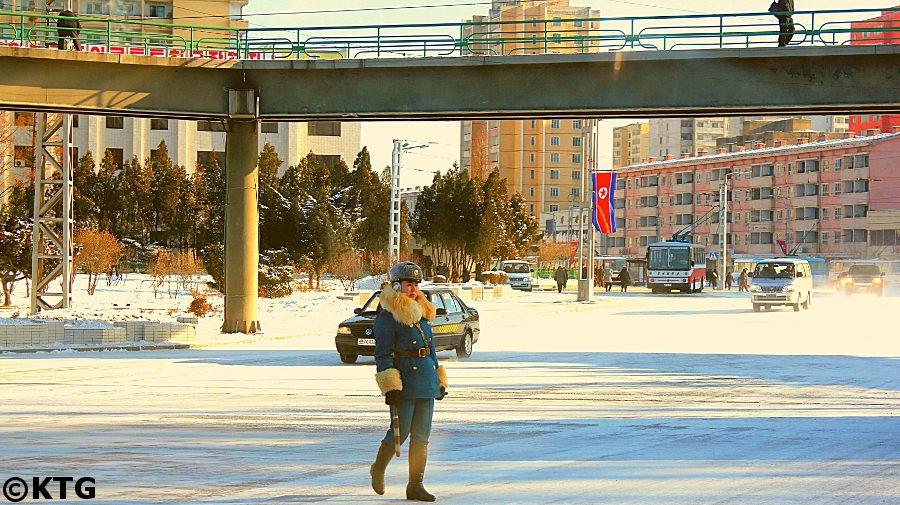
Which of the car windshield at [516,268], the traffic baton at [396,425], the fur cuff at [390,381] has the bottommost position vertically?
the car windshield at [516,268]

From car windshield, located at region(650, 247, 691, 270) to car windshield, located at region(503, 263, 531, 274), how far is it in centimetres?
821

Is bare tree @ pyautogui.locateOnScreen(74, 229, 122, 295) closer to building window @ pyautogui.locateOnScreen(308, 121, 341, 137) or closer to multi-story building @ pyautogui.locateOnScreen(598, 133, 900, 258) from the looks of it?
building window @ pyautogui.locateOnScreen(308, 121, 341, 137)

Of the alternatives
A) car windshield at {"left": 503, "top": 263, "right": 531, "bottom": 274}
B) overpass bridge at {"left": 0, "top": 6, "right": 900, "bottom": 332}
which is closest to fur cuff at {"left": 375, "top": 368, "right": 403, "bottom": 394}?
overpass bridge at {"left": 0, "top": 6, "right": 900, "bottom": 332}

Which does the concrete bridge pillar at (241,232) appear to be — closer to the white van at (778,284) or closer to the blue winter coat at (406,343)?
the blue winter coat at (406,343)

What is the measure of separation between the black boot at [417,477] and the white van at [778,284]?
41.9m

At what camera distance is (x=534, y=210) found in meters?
176

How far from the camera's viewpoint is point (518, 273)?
7938 cm

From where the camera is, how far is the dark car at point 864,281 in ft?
230

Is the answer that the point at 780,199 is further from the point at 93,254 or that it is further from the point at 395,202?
the point at 93,254

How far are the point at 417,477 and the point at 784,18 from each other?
21675 millimetres

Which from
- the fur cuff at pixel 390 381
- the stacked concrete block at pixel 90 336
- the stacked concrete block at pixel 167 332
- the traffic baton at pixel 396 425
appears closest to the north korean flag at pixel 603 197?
the stacked concrete block at pixel 167 332

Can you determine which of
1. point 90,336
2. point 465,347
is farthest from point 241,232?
point 465,347

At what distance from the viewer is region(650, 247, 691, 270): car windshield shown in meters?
78.1

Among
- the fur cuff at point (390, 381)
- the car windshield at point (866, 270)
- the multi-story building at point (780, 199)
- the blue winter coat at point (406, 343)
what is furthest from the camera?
the multi-story building at point (780, 199)
